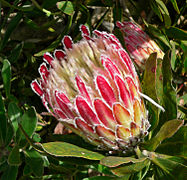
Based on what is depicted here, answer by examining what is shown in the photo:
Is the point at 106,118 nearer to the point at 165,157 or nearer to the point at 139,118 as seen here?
the point at 139,118

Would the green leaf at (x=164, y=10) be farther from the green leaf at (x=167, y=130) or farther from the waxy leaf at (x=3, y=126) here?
the waxy leaf at (x=3, y=126)

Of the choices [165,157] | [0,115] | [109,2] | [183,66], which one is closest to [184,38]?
[183,66]

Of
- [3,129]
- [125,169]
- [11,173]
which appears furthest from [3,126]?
[125,169]

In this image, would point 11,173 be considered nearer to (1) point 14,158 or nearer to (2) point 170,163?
(1) point 14,158

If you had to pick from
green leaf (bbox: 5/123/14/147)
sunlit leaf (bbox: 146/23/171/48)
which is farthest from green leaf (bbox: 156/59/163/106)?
green leaf (bbox: 5/123/14/147)

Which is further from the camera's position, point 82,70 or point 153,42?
point 153,42

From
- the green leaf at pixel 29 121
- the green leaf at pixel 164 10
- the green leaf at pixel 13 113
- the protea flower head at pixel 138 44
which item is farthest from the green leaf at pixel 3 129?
the green leaf at pixel 164 10
